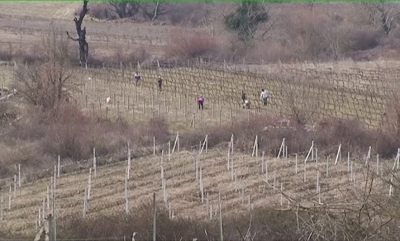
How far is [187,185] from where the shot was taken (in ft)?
56.4

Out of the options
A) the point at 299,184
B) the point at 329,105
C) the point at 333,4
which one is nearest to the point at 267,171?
the point at 299,184

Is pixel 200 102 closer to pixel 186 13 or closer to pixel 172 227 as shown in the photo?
pixel 172 227

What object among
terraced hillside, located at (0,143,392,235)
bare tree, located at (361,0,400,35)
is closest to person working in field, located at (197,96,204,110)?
terraced hillside, located at (0,143,392,235)

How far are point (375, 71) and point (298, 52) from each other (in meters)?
7.89

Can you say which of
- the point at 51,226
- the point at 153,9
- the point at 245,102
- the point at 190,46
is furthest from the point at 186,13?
the point at 51,226

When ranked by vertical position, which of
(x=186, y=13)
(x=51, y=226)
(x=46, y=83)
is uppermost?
(x=51, y=226)

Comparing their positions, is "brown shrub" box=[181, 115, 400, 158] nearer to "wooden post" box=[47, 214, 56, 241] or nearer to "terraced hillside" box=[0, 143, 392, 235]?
"terraced hillside" box=[0, 143, 392, 235]

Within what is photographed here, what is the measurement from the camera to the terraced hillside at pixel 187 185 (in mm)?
15078

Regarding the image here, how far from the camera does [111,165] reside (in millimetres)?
19297

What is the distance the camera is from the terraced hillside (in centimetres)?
1508

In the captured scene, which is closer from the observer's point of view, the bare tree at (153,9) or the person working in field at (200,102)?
the person working in field at (200,102)

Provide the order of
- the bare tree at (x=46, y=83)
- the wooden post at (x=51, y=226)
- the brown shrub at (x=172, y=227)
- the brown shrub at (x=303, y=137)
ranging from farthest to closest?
the bare tree at (x=46, y=83) < the brown shrub at (x=303, y=137) < the brown shrub at (x=172, y=227) < the wooden post at (x=51, y=226)

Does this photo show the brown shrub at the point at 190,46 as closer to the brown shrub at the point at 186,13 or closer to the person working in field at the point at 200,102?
the brown shrub at the point at 186,13

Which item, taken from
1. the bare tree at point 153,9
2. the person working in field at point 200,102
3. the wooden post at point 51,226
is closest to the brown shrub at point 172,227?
the wooden post at point 51,226
